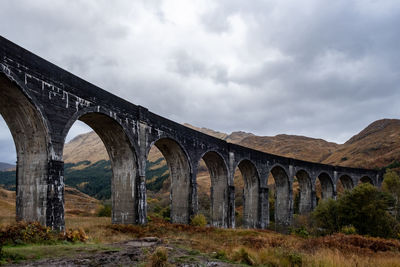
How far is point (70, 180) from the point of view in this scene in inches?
3757

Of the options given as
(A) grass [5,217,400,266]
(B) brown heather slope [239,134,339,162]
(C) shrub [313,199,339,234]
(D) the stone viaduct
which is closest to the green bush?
(C) shrub [313,199,339,234]

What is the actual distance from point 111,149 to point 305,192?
94.0ft

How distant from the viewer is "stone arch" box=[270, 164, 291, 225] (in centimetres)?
Answer: 3434

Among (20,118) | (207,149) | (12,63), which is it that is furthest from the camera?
(207,149)

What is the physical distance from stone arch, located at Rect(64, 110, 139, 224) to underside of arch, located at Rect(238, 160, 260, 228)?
14.9m

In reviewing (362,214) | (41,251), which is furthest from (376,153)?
(41,251)

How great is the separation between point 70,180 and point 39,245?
92943 millimetres

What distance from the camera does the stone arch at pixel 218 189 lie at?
26.8 m

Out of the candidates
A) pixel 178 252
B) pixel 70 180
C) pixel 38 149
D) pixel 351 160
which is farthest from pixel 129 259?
pixel 70 180

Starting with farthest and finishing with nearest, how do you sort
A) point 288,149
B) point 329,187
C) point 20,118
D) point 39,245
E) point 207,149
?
1. point 288,149
2. point 329,187
3. point 207,149
4. point 20,118
5. point 39,245

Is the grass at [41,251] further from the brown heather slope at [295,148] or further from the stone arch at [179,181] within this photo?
the brown heather slope at [295,148]

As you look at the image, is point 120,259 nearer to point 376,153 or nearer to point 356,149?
point 376,153

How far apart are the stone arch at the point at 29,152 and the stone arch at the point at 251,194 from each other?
2086 centimetres

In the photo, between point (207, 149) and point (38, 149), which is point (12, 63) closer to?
point (38, 149)
